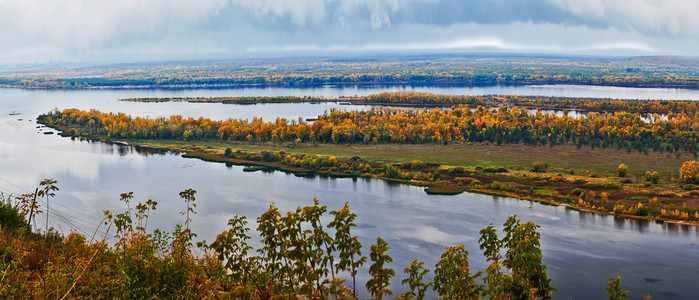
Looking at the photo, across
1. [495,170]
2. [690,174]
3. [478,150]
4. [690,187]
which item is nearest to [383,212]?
[495,170]

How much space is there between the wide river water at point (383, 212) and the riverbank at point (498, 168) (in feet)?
5.77

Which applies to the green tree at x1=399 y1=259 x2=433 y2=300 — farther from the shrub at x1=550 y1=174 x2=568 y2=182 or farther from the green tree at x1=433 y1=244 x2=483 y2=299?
the shrub at x1=550 y1=174 x2=568 y2=182

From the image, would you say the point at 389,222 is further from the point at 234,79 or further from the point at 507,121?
the point at 234,79

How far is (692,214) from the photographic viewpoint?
3331 cm

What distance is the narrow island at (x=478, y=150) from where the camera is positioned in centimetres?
3938

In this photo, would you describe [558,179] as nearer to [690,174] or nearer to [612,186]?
[612,186]

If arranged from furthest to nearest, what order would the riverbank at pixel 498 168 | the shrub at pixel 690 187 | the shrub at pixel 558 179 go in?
the shrub at pixel 558 179
the shrub at pixel 690 187
the riverbank at pixel 498 168

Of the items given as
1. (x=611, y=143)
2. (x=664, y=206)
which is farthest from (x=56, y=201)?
(x=611, y=143)

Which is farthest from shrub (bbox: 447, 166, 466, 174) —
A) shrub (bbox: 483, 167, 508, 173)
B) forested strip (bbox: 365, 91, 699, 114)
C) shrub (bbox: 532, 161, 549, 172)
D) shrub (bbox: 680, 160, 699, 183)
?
forested strip (bbox: 365, 91, 699, 114)

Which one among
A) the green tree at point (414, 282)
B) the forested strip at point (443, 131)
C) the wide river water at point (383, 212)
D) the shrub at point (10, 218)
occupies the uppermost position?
the green tree at point (414, 282)

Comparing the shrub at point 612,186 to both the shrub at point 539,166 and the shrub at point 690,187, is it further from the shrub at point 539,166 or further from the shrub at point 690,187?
Answer: the shrub at point 539,166

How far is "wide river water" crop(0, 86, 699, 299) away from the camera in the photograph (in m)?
26.1

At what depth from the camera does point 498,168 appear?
4678 cm

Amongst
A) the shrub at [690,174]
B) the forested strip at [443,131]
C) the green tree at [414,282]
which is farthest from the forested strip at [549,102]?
the green tree at [414,282]
